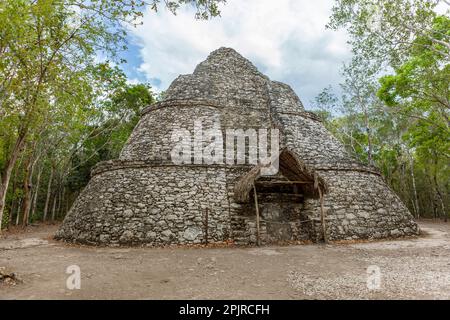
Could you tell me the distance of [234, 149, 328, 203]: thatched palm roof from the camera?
360 inches

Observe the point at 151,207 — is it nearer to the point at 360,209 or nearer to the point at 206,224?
the point at 206,224

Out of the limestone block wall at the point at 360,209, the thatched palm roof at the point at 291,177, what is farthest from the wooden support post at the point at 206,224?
the limestone block wall at the point at 360,209

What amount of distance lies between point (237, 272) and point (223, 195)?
171 inches

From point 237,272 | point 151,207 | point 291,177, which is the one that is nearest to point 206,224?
point 151,207

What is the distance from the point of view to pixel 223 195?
32.9 ft

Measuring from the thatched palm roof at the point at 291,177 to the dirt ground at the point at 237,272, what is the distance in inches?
72.4

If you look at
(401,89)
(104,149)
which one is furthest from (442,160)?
(104,149)

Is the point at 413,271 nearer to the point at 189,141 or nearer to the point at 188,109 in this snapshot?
the point at 189,141

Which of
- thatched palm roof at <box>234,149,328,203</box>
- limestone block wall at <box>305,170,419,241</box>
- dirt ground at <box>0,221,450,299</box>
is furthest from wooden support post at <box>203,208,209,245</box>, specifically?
limestone block wall at <box>305,170,419,241</box>

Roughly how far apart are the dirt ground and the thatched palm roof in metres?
1.84

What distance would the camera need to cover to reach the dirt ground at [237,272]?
4430mm

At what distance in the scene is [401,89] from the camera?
1419 cm

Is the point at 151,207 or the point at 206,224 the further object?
the point at 151,207

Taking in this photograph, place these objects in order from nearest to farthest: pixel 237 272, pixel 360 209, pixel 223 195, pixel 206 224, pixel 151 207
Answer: pixel 237 272, pixel 206 224, pixel 151 207, pixel 223 195, pixel 360 209
